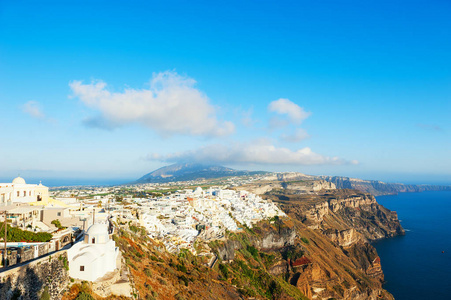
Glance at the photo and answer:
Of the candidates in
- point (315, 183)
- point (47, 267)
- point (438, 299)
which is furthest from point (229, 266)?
point (315, 183)

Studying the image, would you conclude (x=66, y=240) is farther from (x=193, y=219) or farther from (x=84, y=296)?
(x=193, y=219)

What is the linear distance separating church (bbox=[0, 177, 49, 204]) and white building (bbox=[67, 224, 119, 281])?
1799cm

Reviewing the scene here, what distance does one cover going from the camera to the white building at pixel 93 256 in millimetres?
18922

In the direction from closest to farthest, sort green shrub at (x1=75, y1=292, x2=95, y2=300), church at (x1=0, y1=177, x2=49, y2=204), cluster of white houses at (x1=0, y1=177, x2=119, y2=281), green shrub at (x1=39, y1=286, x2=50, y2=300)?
green shrub at (x1=39, y1=286, x2=50, y2=300) → green shrub at (x1=75, y1=292, x2=95, y2=300) → cluster of white houses at (x1=0, y1=177, x2=119, y2=281) → church at (x1=0, y1=177, x2=49, y2=204)

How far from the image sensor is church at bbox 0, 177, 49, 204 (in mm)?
33125

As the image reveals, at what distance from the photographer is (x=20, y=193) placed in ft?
116

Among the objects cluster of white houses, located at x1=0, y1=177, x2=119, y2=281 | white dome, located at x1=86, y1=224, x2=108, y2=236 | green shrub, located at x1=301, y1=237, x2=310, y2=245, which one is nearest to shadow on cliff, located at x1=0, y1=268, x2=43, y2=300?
cluster of white houses, located at x1=0, y1=177, x2=119, y2=281

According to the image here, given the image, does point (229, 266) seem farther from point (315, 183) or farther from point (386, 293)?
point (315, 183)

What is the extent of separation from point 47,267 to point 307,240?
2728 inches

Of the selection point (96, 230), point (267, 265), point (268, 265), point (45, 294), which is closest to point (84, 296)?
point (45, 294)

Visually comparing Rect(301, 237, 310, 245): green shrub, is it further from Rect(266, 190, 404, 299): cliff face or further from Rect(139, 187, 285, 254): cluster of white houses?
Rect(139, 187, 285, 254): cluster of white houses

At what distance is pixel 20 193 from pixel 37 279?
23761mm

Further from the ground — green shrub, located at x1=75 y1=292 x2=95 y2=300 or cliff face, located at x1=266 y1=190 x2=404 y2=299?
green shrub, located at x1=75 y1=292 x2=95 y2=300

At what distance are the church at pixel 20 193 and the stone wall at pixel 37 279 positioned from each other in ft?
62.9
